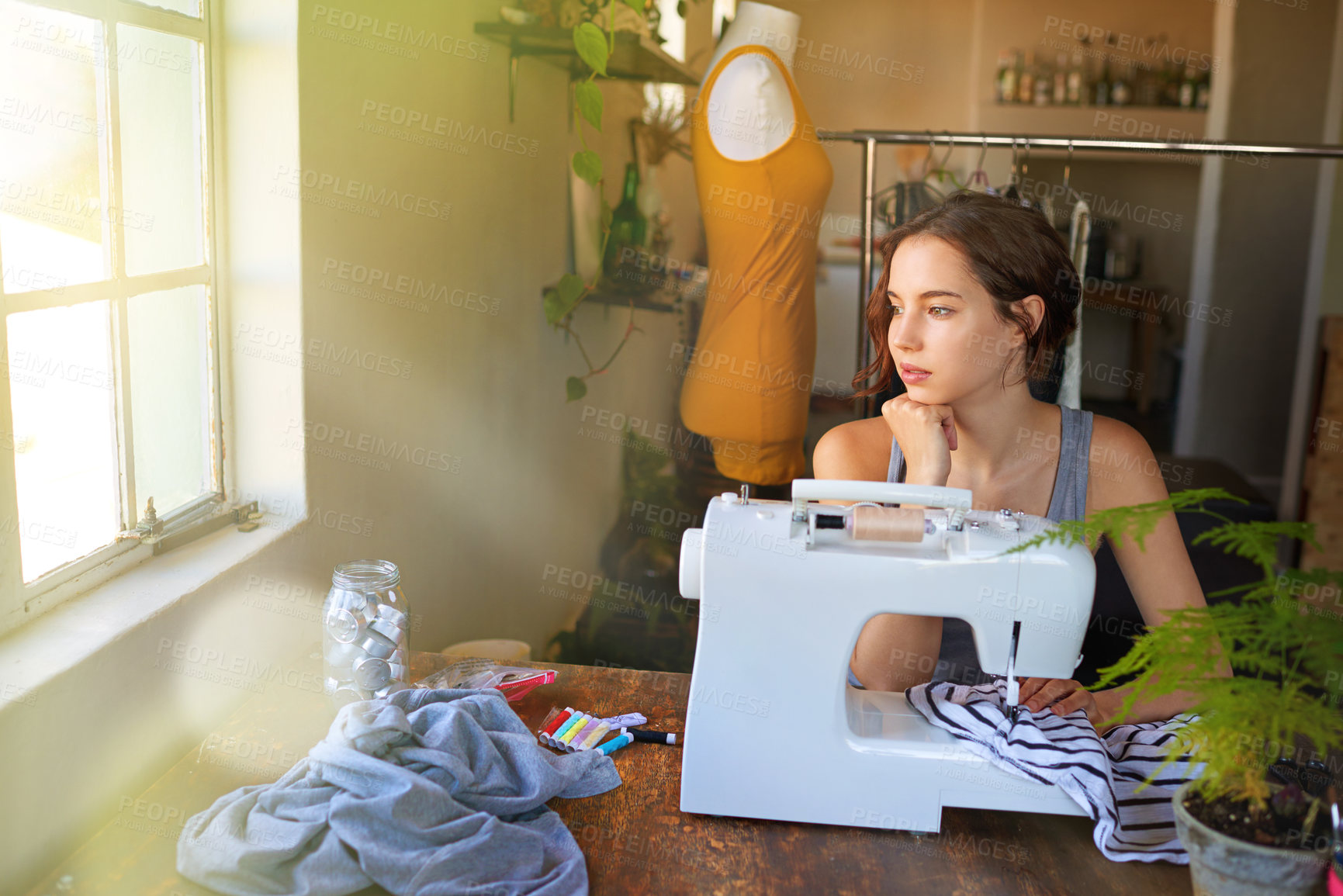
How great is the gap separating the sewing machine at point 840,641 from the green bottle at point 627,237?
1986mm

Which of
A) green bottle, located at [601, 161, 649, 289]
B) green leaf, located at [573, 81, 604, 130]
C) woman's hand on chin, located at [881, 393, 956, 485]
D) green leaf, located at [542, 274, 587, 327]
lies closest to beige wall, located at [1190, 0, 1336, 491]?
green bottle, located at [601, 161, 649, 289]

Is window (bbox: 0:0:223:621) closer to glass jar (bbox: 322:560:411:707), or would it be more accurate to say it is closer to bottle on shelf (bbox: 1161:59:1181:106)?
glass jar (bbox: 322:560:411:707)

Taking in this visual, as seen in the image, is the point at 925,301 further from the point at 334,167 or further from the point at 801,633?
the point at 334,167

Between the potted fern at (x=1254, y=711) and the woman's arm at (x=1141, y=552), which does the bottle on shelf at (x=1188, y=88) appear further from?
the potted fern at (x=1254, y=711)

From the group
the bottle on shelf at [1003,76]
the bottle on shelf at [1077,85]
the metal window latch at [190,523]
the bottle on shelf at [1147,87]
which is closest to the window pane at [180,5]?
the metal window latch at [190,523]

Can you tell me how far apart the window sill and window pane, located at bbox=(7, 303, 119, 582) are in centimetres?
5

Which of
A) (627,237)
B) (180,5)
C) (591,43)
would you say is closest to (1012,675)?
(180,5)

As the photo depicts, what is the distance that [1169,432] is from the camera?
594cm

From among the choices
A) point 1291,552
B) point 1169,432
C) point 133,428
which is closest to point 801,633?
point 133,428

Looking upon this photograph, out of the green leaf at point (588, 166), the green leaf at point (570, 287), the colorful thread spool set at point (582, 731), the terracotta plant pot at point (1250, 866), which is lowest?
the colorful thread spool set at point (582, 731)

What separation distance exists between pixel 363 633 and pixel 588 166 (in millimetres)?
1307

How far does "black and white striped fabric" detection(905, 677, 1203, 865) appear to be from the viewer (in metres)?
1.05

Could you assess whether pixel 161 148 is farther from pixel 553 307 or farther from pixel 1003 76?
pixel 1003 76

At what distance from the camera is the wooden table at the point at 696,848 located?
986 millimetres
